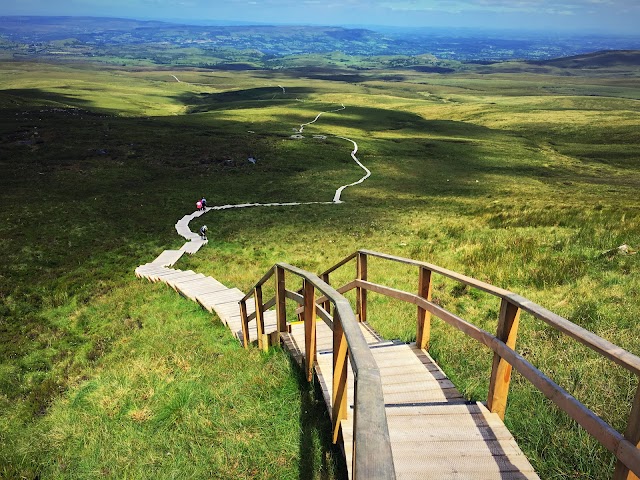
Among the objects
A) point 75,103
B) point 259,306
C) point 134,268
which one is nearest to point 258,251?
point 134,268

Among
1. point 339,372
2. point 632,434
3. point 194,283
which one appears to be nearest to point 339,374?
point 339,372

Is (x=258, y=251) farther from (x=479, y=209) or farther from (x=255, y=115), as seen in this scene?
(x=255, y=115)

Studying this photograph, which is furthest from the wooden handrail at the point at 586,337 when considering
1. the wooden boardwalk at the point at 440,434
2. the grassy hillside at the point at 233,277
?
the grassy hillside at the point at 233,277

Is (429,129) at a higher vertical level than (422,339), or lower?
lower

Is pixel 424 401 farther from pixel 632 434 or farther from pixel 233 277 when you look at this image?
pixel 233 277

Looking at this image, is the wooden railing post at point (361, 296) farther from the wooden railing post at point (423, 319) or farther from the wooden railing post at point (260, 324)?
the wooden railing post at point (423, 319)

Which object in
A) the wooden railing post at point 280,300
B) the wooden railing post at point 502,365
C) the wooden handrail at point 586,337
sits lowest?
the wooden railing post at point 280,300

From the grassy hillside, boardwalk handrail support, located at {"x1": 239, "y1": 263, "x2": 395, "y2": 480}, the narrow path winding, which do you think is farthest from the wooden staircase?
the narrow path winding
